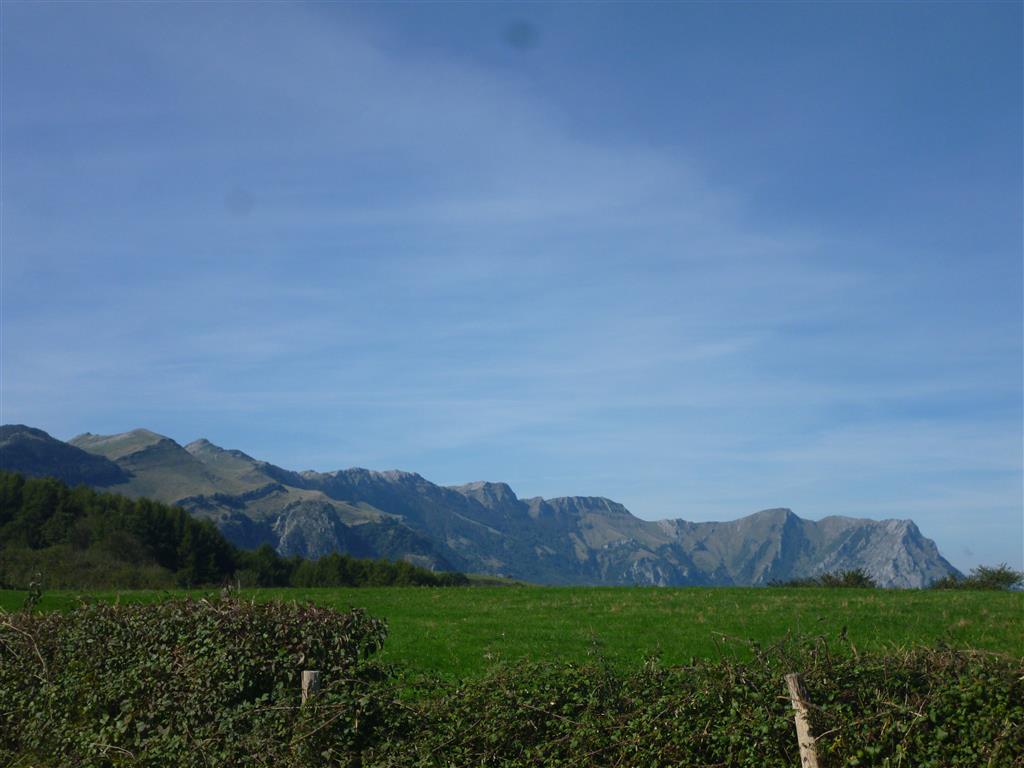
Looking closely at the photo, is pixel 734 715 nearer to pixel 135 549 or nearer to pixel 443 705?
pixel 443 705

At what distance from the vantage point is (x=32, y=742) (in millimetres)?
11188

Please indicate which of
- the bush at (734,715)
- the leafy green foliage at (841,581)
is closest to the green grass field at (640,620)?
the bush at (734,715)

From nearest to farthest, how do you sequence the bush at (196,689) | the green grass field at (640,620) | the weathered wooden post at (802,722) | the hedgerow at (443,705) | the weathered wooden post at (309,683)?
the weathered wooden post at (802,722) → the hedgerow at (443,705) → the bush at (196,689) → the weathered wooden post at (309,683) → the green grass field at (640,620)

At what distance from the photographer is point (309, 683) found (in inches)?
392

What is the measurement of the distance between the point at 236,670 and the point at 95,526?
73324 millimetres

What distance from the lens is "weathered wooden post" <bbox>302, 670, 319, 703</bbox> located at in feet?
32.5

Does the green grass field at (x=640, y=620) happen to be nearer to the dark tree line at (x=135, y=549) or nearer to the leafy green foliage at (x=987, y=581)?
the leafy green foliage at (x=987, y=581)

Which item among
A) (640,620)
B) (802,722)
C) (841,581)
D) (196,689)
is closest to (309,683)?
(196,689)

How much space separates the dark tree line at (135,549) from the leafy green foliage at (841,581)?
23195 millimetres

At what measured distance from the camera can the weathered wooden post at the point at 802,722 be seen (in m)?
8.02

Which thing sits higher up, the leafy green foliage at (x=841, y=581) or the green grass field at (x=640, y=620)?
the leafy green foliage at (x=841, y=581)

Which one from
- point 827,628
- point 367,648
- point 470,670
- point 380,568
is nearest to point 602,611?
point 827,628

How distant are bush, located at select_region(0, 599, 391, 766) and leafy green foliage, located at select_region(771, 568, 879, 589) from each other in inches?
1426

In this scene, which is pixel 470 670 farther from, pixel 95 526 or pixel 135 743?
pixel 95 526
